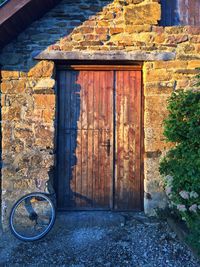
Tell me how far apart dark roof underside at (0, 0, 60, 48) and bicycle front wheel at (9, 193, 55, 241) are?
7.91 ft

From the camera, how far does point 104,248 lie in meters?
3.90

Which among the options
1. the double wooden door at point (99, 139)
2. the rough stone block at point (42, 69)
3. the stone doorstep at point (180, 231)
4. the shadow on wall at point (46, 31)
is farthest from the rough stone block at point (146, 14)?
the stone doorstep at point (180, 231)

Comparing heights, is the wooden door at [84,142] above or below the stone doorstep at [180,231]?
above

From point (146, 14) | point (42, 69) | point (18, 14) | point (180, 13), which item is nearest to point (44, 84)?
point (42, 69)

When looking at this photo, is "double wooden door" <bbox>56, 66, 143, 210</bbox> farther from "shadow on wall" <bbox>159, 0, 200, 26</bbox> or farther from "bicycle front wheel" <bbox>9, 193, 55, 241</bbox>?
"shadow on wall" <bbox>159, 0, 200, 26</bbox>

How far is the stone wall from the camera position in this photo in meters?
4.61

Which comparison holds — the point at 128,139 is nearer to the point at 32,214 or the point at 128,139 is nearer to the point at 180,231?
the point at 180,231

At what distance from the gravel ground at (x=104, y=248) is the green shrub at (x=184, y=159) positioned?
1.36 ft

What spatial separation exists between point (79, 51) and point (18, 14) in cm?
103

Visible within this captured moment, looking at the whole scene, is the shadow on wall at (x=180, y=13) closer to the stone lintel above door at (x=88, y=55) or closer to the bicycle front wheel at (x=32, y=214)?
the stone lintel above door at (x=88, y=55)

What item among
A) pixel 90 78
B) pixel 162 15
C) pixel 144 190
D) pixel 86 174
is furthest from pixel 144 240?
pixel 162 15

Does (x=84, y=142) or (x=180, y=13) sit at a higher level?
(x=180, y=13)

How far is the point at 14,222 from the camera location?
4.44m

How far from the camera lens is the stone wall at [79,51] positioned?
461 centimetres
